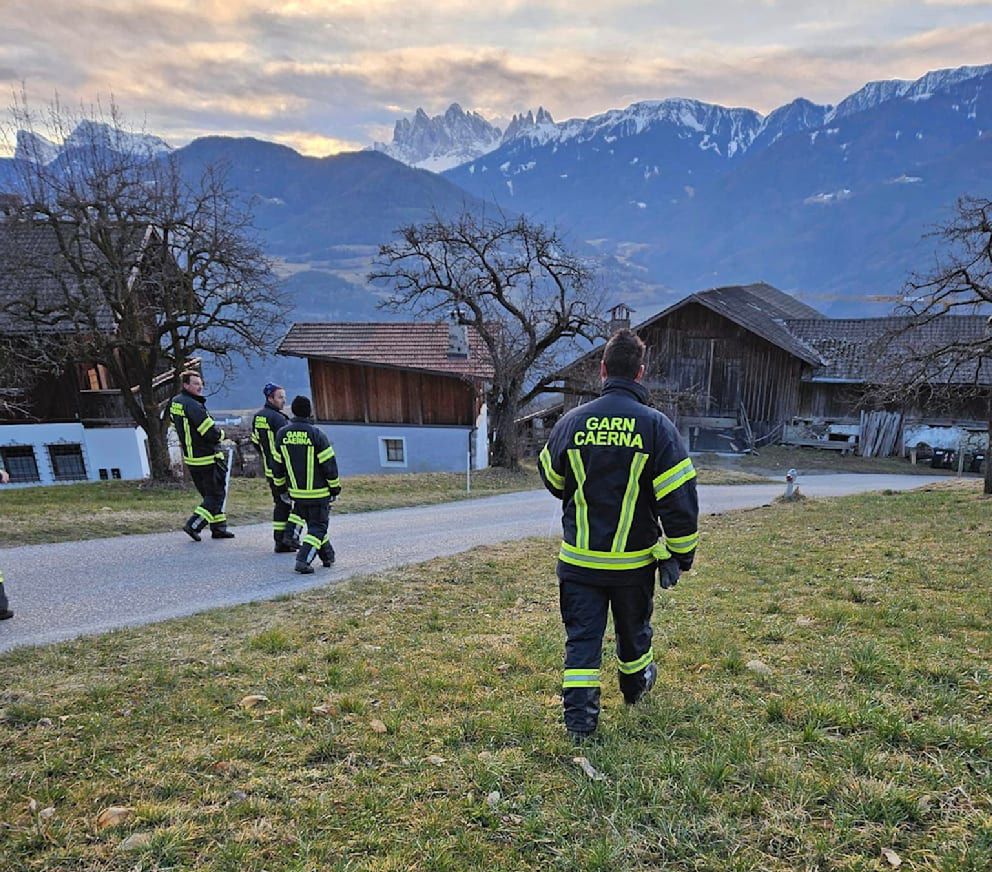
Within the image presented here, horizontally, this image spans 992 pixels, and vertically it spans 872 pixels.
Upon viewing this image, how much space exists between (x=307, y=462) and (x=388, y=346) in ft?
71.5

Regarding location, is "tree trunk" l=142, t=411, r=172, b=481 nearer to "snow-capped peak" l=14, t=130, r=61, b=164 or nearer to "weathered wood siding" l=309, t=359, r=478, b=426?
"snow-capped peak" l=14, t=130, r=61, b=164

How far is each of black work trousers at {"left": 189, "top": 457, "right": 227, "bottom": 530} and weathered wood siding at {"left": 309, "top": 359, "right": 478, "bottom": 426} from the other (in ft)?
59.6

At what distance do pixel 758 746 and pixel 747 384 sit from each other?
3130 cm

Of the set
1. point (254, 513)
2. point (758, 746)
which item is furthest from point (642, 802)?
point (254, 513)

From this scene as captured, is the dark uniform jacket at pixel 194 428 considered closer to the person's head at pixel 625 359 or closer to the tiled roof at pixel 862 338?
the person's head at pixel 625 359

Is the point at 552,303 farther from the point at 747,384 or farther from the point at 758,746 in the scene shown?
the point at 758,746

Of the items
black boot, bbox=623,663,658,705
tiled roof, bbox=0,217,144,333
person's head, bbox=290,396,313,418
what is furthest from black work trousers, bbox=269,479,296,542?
tiled roof, bbox=0,217,144,333

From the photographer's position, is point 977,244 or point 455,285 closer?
point 977,244

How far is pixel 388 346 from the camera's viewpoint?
28203 mm

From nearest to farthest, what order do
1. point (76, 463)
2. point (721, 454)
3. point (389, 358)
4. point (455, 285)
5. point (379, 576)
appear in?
point (379, 576) < point (455, 285) < point (76, 463) < point (389, 358) < point (721, 454)

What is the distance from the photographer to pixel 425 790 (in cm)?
295

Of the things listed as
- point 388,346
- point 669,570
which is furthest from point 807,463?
point 669,570

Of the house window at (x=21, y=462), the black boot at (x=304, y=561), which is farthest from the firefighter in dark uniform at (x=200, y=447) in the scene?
the house window at (x=21, y=462)

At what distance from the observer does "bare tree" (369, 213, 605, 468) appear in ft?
65.4
